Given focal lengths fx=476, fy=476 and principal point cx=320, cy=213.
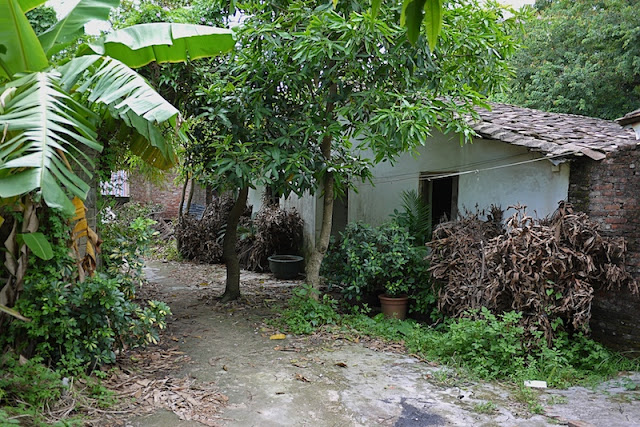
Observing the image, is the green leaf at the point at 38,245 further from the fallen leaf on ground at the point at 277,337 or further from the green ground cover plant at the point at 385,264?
the green ground cover plant at the point at 385,264

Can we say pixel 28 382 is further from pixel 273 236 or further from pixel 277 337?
pixel 273 236

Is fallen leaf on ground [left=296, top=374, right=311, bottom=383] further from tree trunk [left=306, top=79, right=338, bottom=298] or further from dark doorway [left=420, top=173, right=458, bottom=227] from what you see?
dark doorway [left=420, top=173, right=458, bottom=227]

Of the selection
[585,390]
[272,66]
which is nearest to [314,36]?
[272,66]

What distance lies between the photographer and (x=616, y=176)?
569 cm

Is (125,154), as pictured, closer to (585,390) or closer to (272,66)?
(272,66)

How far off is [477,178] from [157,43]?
16.9 feet

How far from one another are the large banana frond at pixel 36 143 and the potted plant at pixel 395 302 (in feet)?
16.2

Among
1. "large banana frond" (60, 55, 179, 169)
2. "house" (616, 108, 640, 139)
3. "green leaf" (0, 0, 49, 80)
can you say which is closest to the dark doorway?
"house" (616, 108, 640, 139)

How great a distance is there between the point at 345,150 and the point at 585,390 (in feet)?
15.2

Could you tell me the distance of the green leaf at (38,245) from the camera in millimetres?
3660

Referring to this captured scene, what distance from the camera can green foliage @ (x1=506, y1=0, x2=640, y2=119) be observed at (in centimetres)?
1137

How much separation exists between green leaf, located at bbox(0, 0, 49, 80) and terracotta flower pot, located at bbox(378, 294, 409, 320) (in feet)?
17.4

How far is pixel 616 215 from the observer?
18.7 feet

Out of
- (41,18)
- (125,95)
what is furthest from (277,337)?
(41,18)
